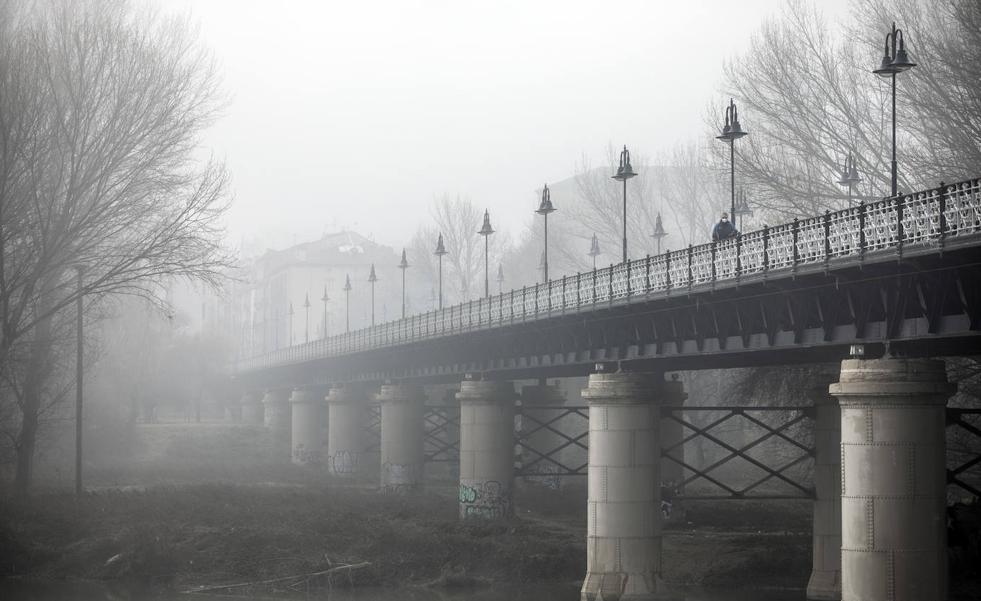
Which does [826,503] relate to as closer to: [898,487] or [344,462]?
A: [898,487]

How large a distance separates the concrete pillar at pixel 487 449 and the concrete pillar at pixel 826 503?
1835 cm

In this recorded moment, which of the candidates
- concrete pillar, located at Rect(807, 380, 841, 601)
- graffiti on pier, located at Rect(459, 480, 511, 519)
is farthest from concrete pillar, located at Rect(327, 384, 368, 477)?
concrete pillar, located at Rect(807, 380, 841, 601)

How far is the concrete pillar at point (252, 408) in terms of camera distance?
14388 cm

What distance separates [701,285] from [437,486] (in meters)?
43.3

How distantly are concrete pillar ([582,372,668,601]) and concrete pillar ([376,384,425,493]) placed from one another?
30.8 metres

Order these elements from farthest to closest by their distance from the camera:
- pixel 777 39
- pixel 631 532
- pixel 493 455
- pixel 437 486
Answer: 1. pixel 437 486
2. pixel 777 39
3. pixel 493 455
4. pixel 631 532

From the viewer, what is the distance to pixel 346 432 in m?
88.6

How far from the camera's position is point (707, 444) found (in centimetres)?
8762

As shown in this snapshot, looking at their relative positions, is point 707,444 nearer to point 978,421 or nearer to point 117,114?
point 978,421

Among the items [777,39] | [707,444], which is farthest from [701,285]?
[707,444]

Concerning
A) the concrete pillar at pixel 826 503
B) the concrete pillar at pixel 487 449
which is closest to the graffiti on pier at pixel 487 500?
the concrete pillar at pixel 487 449

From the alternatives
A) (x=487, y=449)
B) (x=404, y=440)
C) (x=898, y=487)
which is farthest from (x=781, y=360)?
(x=404, y=440)

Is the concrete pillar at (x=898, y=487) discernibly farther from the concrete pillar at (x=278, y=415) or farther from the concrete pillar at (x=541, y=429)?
the concrete pillar at (x=278, y=415)

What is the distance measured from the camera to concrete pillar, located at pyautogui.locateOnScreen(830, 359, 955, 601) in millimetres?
27812
